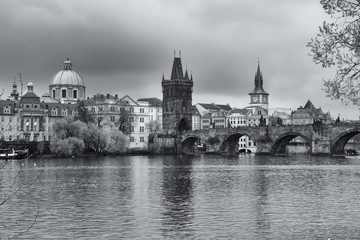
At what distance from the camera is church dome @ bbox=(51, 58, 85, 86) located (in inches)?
6160

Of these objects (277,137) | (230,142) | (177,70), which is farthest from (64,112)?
(277,137)

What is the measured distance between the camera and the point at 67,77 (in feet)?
516

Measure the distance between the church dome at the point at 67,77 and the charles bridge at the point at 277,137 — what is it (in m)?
35.6

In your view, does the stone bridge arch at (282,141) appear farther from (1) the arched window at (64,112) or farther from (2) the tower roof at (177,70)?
(1) the arched window at (64,112)

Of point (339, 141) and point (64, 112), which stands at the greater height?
point (64, 112)

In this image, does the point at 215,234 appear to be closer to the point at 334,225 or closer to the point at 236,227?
the point at 236,227

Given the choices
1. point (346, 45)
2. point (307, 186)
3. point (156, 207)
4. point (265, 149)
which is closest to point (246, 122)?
point (265, 149)

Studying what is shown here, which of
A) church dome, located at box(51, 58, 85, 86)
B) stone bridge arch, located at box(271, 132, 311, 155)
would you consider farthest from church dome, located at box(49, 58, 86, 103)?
stone bridge arch, located at box(271, 132, 311, 155)

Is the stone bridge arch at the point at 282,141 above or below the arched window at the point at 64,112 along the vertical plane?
below

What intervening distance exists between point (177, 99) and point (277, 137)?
34.4m

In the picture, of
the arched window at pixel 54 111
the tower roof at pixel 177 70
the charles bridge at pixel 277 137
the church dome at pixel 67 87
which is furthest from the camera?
the church dome at pixel 67 87

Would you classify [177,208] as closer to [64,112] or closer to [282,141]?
[282,141]

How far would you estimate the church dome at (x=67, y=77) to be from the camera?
15646 centimetres

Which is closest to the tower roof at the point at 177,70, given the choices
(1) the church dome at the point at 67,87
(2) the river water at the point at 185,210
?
(1) the church dome at the point at 67,87
